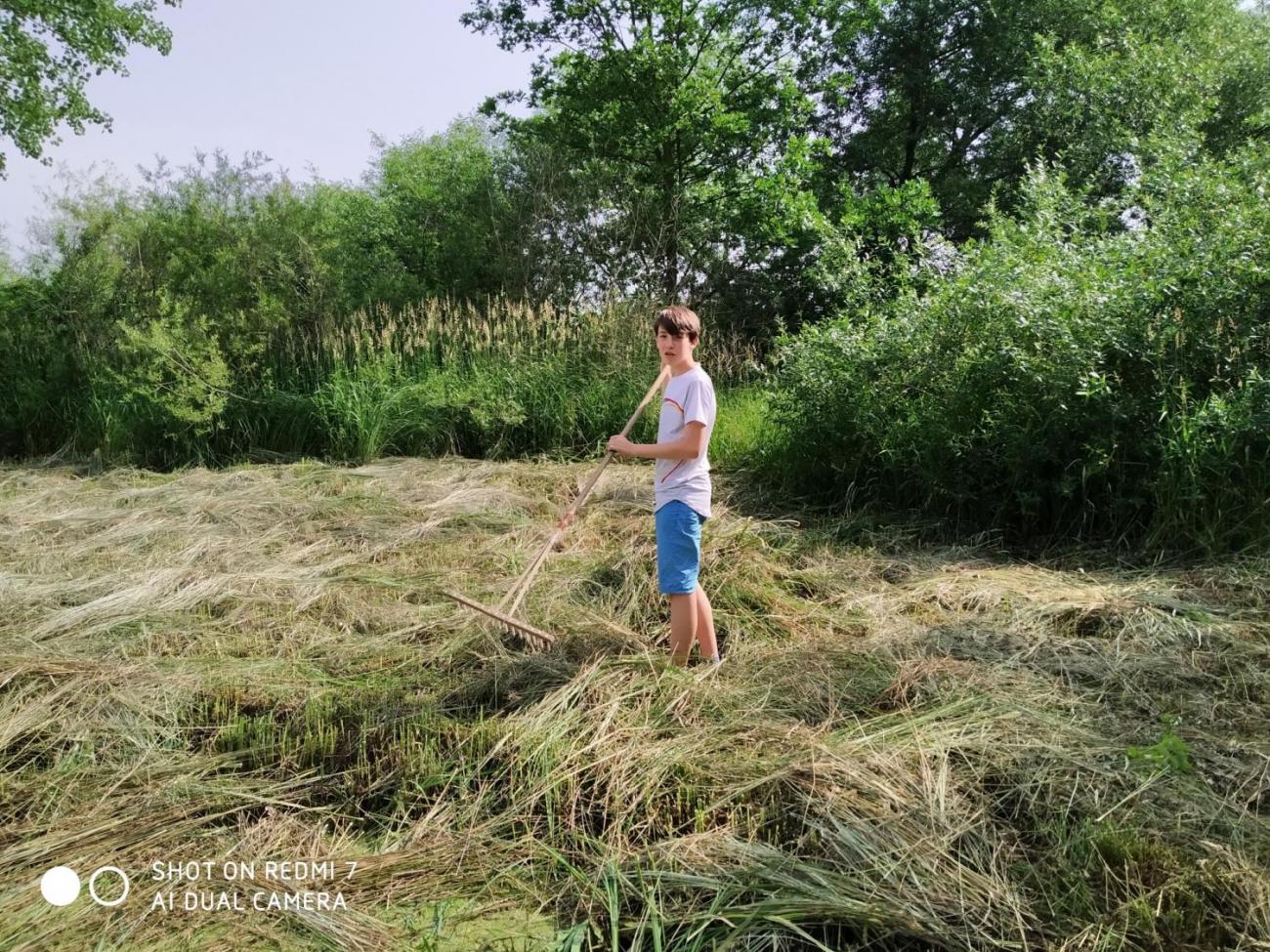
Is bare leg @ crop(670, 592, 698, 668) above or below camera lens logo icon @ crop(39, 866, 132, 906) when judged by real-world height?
above

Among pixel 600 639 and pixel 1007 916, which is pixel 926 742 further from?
pixel 600 639

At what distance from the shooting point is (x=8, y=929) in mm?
2012

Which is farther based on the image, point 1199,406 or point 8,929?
point 1199,406

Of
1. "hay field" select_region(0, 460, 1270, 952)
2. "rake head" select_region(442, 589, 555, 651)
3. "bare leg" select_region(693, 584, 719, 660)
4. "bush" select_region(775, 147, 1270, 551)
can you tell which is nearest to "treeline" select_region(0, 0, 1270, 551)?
"bush" select_region(775, 147, 1270, 551)

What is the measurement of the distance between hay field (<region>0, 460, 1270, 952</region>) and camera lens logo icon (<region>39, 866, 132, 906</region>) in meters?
0.03

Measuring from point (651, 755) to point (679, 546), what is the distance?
0.82 meters

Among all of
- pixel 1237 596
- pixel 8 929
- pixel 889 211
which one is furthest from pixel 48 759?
pixel 889 211

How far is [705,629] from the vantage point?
3332mm

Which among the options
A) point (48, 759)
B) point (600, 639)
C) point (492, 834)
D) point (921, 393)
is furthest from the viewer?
point (921, 393)

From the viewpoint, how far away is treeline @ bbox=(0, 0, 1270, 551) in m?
4.70

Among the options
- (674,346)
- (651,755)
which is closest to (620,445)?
(674,346)

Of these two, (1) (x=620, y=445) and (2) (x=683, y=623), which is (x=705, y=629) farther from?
(1) (x=620, y=445)

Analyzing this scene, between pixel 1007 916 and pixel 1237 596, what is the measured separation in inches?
96.8

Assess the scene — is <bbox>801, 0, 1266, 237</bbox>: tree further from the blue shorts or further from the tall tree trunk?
the blue shorts
